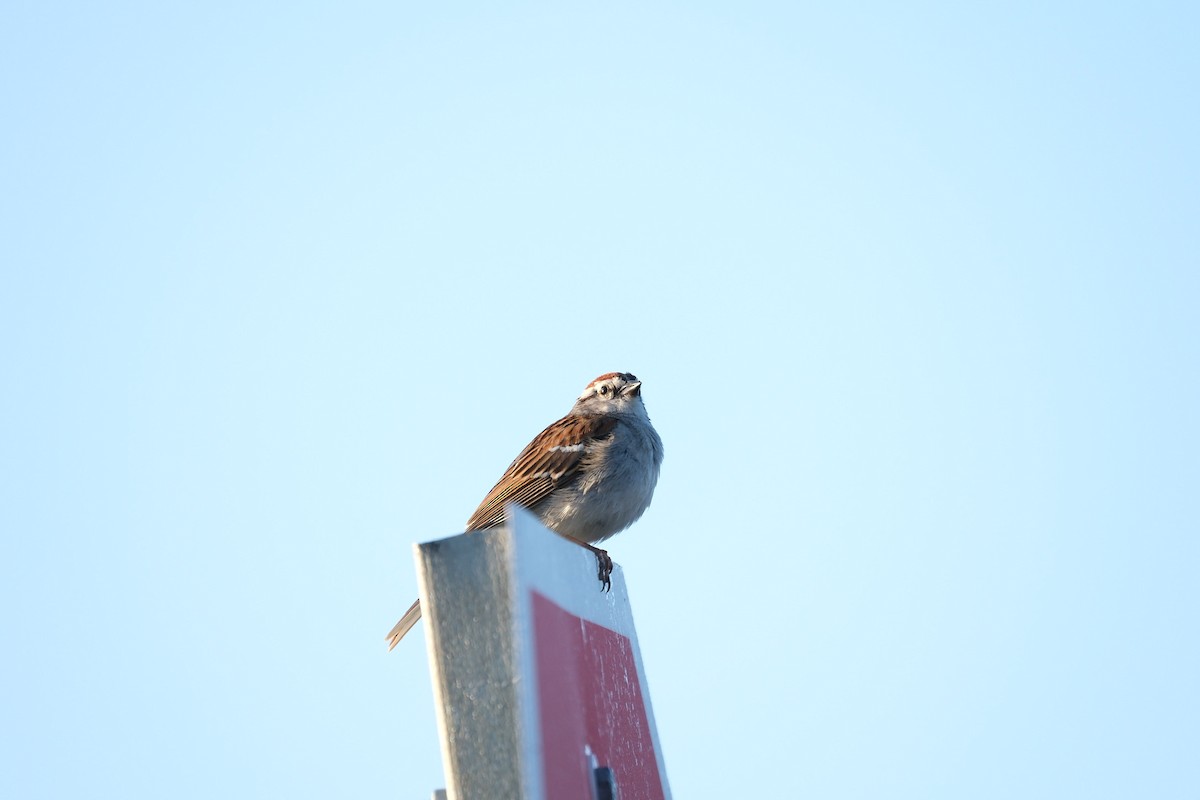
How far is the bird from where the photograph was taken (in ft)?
25.5

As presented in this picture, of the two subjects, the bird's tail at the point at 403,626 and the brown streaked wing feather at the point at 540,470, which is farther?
the brown streaked wing feather at the point at 540,470

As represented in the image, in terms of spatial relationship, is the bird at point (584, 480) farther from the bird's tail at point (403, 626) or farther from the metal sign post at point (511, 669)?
the metal sign post at point (511, 669)

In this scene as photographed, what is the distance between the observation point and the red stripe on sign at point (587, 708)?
2809mm

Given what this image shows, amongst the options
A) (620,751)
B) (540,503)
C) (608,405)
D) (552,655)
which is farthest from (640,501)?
(552,655)

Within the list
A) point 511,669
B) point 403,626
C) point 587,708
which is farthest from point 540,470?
point 511,669

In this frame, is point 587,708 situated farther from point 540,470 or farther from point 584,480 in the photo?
point 540,470

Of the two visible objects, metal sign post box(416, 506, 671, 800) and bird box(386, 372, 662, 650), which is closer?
metal sign post box(416, 506, 671, 800)

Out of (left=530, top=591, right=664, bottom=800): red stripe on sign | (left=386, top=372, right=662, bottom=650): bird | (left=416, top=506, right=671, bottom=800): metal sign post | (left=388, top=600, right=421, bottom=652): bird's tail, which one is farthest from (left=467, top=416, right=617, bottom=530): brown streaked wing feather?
(left=416, top=506, right=671, bottom=800): metal sign post

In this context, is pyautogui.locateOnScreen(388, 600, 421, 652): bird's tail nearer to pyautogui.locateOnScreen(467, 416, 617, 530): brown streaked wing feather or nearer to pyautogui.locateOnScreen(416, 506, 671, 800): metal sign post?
pyautogui.locateOnScreen(467, 416, 617, 530): brown streaked wing feather

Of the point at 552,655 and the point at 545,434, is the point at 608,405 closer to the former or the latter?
the point at 545,434

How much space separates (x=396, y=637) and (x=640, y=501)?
1.73 m

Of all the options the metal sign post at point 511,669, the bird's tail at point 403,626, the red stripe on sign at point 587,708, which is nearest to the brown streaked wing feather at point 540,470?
the bird's tail at point 403,626

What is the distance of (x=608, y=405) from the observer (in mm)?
9234

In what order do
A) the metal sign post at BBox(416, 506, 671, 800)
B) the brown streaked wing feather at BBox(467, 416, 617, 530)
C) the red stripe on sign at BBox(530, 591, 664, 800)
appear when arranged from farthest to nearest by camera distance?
the brown streaked wing feather at BBox(467, 416, 617, 530) → the red stripe on sign at BBox(530, 591, 664, 800) → the metal sign post at BBox(416, 506, 671, 800)
